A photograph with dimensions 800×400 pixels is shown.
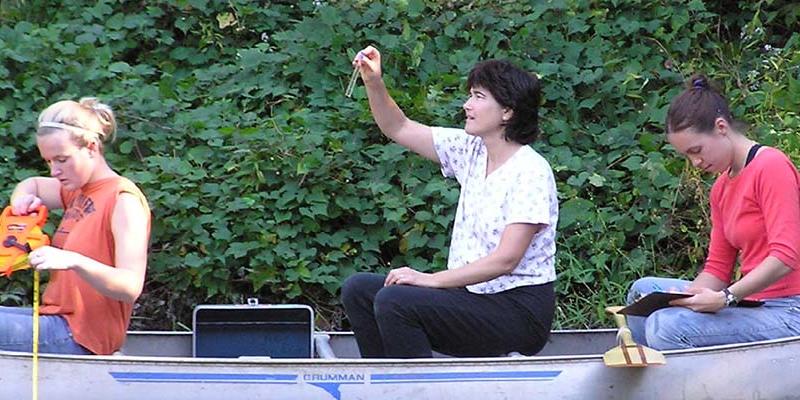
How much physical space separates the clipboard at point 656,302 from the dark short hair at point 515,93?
62 cm

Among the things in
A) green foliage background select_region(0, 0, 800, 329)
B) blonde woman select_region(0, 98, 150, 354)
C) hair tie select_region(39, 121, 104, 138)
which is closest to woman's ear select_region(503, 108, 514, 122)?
blonde woman select_region(0, 98, 150, 354)

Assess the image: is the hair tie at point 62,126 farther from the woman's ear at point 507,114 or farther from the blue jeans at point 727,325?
the blue jeans at point 727,325

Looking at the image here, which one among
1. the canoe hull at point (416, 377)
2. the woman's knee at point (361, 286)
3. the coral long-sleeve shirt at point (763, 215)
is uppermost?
the coral long-sleeve shirt at point (763, 215)

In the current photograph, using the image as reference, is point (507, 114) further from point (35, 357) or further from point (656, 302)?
point (35, 357)

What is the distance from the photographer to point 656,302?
427 centimetres

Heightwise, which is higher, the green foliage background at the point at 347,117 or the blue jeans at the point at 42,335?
the green foliage background at the point at 347,117

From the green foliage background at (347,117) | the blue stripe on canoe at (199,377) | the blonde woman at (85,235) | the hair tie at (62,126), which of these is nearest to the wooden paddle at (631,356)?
the blue stripe on canoe at (199,377)

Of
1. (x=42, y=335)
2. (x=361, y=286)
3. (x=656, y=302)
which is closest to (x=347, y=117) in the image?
(x=361, y=286)

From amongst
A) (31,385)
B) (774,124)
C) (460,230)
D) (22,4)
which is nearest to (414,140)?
(460,230)

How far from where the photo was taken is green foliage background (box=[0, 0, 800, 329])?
612 centimetres

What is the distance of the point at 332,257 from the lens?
612 cm

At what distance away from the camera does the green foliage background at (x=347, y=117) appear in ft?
20.1

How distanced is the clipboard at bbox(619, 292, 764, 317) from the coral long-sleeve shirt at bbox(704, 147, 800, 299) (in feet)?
0.17

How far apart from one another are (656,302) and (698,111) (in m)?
0.61
